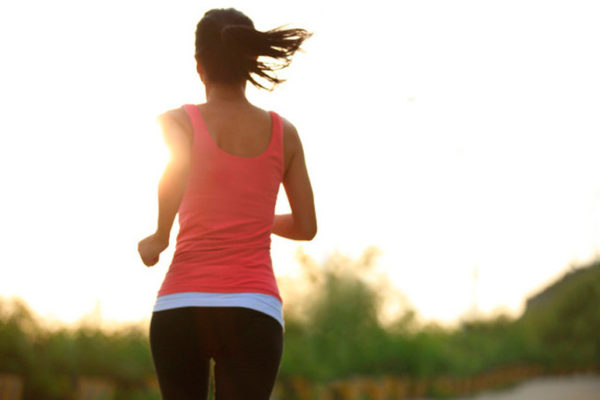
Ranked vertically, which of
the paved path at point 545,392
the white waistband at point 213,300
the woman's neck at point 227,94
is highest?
the woman's neck at point 227,94

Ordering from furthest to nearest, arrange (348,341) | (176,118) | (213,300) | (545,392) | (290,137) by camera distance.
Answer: (545,392)
(348,341)
(290,137)
(176,118)
(213,300)

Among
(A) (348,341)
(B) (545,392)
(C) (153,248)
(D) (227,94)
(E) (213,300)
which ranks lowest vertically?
(B) (545,392)

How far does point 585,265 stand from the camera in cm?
3647

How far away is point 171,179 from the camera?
2.42 m

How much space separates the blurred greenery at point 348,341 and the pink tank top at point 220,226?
475cm

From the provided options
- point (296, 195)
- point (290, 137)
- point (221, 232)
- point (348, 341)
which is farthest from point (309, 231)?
point (348, 341)

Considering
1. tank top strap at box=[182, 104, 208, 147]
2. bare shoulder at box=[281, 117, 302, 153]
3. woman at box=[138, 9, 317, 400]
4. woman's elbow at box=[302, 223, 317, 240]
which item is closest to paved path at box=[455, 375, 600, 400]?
woman's elbow at box=[302, 223, 317, 240]

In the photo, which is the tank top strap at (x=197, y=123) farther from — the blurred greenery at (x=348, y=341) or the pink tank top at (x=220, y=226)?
the blurred greenery at (x=348, y=341)

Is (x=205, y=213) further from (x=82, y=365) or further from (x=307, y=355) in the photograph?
(x=307, y=355)

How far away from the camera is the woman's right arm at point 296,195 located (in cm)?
262

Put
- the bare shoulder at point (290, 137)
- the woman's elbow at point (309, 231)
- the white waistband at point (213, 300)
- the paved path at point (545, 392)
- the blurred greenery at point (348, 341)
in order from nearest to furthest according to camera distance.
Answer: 1. the white waistband at point (213, 300)
2. the bare shoulder at point (290, 137)
3. the woman's elbow at point (309, 231)
4. the blurred greenery at point (348, 341)
5. the paved path at point (545, 392)

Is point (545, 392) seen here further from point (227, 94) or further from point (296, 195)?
point (227, 94)

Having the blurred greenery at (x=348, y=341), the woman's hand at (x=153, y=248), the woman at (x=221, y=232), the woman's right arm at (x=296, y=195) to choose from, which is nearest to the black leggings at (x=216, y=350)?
the woman at (x=221, y=232)

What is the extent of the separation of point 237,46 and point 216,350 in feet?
2.62
